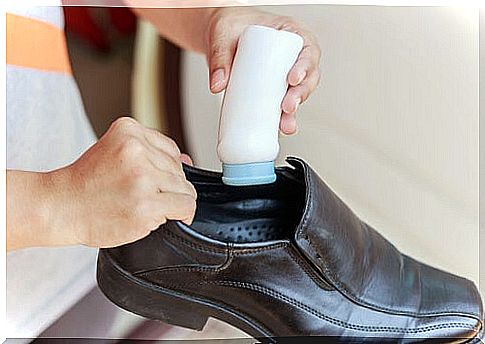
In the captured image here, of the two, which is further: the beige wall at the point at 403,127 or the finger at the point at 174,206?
the beige wall at the point at 403,127

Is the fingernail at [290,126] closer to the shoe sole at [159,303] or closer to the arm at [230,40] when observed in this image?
the arm at [230,40]

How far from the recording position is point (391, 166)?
62cm

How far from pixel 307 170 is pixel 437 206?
0.16 m

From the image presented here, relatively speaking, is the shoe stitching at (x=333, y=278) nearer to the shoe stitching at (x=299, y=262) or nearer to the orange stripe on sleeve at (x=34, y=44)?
the shoe stitching at (x=299, y=262)

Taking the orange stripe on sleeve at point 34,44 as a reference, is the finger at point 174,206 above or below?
below

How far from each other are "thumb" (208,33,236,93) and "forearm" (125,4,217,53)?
1.2 inches

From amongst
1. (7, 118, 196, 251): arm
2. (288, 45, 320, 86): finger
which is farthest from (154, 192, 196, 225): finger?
(288, 45, 320, 86): finger

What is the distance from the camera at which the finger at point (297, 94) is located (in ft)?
1.79

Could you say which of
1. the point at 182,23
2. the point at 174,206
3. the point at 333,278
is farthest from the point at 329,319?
the point at 182,23

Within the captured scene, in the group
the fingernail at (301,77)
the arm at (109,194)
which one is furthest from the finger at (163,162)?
the fingernail at (301,77)

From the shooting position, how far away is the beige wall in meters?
0.61

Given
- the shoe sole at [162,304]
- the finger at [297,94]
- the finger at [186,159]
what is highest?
the finger at [297,94]

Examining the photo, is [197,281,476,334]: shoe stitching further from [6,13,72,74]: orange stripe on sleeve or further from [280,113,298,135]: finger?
[6,13,72,74]: orange stripe on sleeve

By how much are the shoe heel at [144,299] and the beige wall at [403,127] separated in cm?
13
